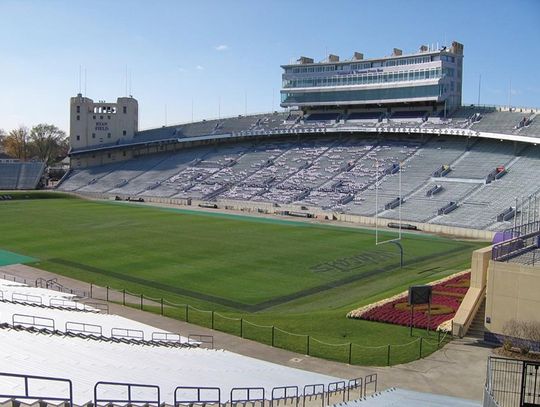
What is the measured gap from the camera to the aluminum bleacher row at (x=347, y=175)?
65562mm

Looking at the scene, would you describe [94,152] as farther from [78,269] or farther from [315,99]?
[78,269]

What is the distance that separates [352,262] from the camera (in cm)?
4341

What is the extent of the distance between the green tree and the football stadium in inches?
1369

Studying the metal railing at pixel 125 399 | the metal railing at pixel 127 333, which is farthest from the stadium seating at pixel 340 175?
the metal railing at pixel 125 399

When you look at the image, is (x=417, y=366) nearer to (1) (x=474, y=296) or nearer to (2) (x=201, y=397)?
(1) (x=474, y=296)

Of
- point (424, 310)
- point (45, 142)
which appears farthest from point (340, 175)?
point (45, 142)

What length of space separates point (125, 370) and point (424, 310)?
17436mm

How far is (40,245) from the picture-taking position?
4991 cm

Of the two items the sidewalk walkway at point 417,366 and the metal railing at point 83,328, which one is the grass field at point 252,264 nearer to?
the sidewalk walkway at point 417,366

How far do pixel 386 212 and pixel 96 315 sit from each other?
48.0 metres

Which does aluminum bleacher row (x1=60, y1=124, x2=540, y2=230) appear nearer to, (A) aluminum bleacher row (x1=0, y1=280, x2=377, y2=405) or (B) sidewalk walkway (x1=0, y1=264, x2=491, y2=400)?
(B) sidewalk walkway (x1=0, y1=264, x2=491, y2=400)

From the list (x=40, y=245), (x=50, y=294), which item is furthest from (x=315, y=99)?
(x=50, y=294)

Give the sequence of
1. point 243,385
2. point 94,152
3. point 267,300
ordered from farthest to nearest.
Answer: point 94,152 < point 267,300 < point 243,385

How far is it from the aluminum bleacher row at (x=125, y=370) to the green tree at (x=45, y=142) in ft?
439
